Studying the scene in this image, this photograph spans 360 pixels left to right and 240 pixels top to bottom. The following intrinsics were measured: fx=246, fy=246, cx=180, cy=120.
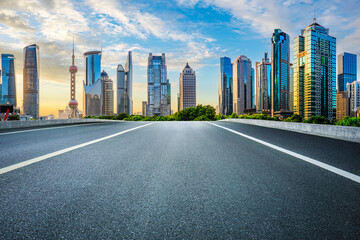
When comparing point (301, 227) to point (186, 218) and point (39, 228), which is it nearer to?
point (186, 218)

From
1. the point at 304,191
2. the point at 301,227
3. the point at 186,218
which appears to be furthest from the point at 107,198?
the point at 304,191

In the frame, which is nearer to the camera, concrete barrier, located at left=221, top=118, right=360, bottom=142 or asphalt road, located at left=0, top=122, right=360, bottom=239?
asphalt road, located at left=0, top=122, right=360, bottom=239

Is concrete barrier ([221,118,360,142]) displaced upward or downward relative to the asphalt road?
upward

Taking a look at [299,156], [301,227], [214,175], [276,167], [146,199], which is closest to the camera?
[301,227]

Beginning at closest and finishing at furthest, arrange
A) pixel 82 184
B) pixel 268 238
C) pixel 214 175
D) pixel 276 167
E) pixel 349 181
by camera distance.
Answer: pixel 268 238, pixel 82 184, pixel 349 181, pixel 214 175, pixel 276 167

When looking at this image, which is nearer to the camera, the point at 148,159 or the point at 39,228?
the point at 39,228

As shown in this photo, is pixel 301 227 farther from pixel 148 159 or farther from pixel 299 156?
pixel 299 156

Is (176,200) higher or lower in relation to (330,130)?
lower

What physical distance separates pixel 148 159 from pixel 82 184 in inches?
74.1

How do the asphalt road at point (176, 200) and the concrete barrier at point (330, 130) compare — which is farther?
the concrete barrier at point (330, 130)

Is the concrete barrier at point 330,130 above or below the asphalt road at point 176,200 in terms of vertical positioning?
above

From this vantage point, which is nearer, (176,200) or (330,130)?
(176,200)

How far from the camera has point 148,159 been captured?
4.93m

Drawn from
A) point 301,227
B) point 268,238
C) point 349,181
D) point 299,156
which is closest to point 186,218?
point 268,238
